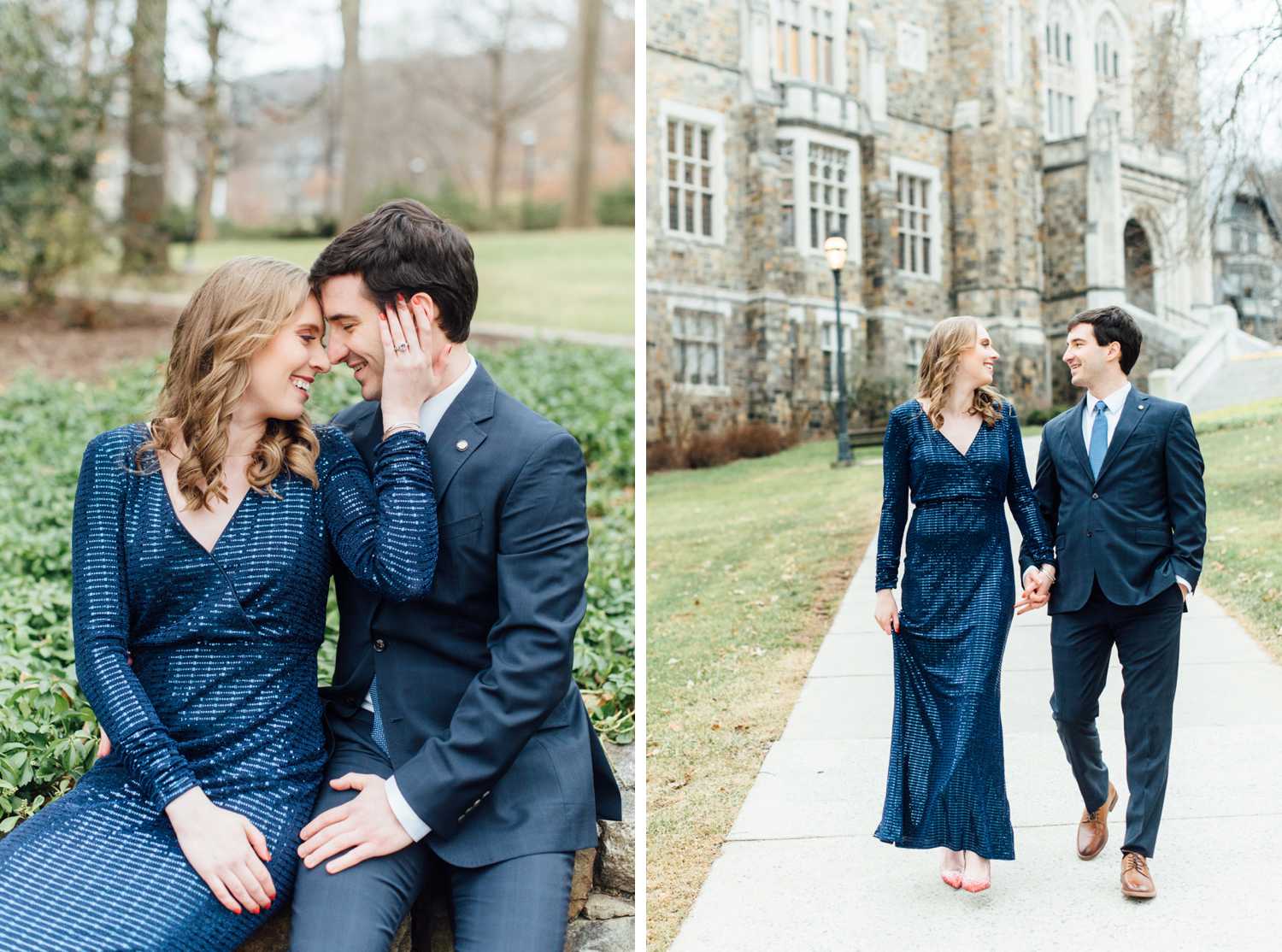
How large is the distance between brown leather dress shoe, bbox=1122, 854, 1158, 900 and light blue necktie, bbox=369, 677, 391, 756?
1.86m

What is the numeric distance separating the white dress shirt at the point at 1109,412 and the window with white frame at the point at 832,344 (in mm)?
867

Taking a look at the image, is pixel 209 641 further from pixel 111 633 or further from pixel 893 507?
pixel 893 507

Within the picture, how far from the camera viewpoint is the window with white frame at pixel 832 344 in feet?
12.6

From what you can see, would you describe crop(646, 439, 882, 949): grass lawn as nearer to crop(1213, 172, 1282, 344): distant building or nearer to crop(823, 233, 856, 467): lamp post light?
crop(823, 233, 856, 467): lamp post light

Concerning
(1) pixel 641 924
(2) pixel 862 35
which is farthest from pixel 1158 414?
(1) pixel 641 924

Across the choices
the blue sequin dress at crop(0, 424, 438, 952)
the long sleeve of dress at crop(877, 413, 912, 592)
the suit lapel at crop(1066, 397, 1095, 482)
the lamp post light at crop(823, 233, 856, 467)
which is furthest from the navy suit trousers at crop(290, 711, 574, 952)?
the lamp post light at crop(823, 233, 856, 467)

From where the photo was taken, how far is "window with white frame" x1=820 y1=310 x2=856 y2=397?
3.85 m

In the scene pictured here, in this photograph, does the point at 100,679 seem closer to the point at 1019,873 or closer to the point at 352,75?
the point at 1019,873

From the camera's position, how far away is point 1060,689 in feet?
10.3

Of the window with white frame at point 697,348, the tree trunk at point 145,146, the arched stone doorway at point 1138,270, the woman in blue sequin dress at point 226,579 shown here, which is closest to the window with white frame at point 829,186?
the window with white frame at point 697,348

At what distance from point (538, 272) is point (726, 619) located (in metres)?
11.1

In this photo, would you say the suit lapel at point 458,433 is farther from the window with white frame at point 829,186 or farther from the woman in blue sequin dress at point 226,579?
the window with white frame at point 829,186

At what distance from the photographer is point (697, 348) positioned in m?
4.07

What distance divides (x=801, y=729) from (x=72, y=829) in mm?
2001
